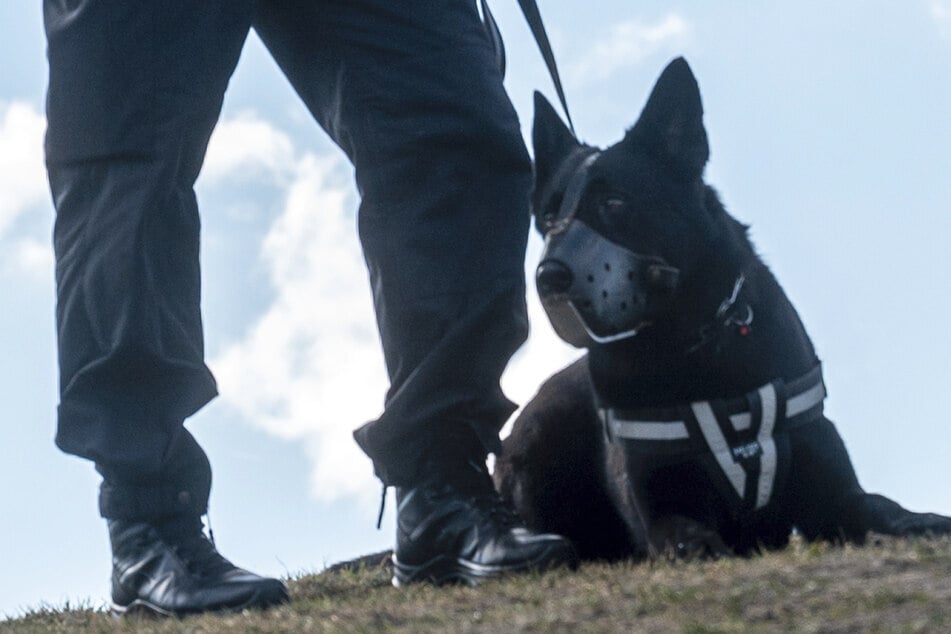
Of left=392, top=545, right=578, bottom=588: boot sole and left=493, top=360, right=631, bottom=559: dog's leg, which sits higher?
left=493, top=360, right=631, bottom=559: dog's leg

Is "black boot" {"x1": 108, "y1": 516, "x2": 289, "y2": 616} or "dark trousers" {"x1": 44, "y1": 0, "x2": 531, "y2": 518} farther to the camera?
"dark trousers" {"x1": 44, "y1": 0, "x2": 531, "y2": 518}

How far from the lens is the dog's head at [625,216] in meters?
3.37

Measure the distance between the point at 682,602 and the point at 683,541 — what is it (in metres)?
0.82

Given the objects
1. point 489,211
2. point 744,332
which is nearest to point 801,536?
point 744,332

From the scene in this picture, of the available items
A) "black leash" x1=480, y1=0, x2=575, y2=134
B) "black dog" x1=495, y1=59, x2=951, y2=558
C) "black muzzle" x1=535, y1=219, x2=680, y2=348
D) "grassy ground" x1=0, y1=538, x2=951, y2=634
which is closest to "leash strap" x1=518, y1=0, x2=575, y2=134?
"black leash" x1=480, y1=0, x2=575, y2=134

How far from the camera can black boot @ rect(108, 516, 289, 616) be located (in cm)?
322

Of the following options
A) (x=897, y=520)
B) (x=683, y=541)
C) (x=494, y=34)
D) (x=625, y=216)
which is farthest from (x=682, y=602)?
(x=494, y=34)

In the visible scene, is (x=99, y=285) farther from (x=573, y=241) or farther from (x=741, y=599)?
(x=741, y=599)

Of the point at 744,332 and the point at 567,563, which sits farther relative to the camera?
the point at 744,332

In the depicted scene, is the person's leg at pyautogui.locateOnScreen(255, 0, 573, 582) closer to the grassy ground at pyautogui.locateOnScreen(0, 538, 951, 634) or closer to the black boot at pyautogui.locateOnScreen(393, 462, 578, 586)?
the black boot at pyautogui.locateOnScreen(393, 462, 578, 586)

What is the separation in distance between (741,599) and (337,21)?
1758 mm

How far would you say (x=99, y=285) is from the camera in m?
3.34

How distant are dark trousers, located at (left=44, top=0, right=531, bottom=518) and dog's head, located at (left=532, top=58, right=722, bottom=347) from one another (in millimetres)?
173

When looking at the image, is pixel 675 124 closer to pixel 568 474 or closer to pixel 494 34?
pixel 494 34
